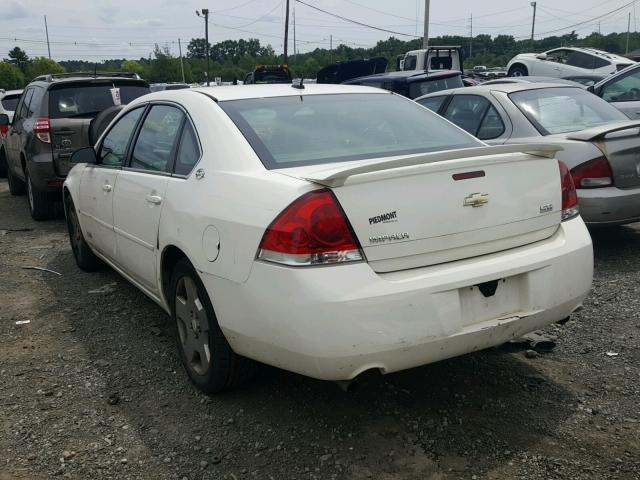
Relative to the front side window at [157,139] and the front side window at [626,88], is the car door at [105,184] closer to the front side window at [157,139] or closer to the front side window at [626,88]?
the front side window at [157,139]

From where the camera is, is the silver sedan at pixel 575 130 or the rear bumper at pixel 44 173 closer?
the silver sedan at pixel 575 130

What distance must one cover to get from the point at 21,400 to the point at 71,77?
20.4ft

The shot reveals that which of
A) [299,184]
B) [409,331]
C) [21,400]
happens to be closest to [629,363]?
[409,331]

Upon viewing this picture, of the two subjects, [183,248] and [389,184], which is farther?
[183,248]

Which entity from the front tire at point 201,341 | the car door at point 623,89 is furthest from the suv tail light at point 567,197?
the car door at point 623,89

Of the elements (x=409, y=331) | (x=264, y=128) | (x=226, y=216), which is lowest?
(x=409, y=331)

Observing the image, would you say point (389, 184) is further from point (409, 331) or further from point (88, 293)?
point (88, 293)

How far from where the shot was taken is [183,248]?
331 centimetres

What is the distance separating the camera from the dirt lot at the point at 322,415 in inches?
110

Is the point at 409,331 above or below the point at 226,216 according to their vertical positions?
below

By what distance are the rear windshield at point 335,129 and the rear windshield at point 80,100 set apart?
16.8 feet

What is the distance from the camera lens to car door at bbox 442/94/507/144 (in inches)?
249

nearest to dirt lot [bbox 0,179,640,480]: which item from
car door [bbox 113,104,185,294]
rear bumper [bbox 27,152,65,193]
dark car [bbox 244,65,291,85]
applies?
car door [bbox 113,104,185,294]

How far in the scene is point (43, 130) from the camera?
7.83 meters
